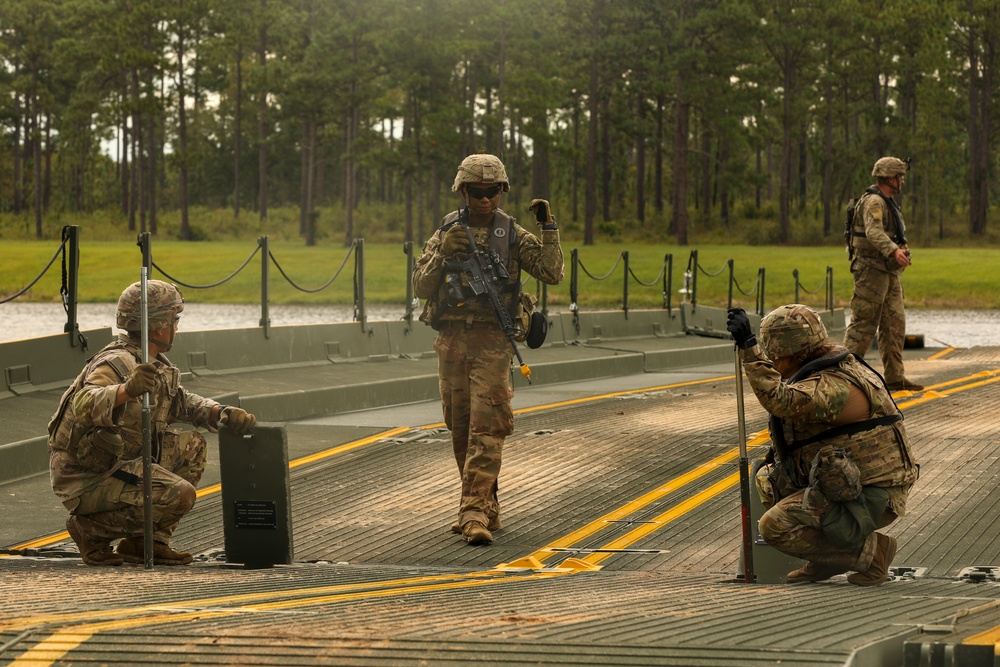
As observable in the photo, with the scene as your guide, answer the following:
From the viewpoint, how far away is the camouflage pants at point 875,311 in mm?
13742

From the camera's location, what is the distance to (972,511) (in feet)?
28.2

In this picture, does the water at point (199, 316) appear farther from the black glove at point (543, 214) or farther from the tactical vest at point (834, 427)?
A: the tactical vest at point (834, 427)

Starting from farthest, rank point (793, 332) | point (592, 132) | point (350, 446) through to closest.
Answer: point (592, 132)
point (350, 446)
point (793, 332)

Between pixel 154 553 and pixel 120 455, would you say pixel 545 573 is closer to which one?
pixel 154 553

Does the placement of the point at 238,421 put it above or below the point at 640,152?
below

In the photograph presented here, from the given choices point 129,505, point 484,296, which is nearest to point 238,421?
point 129,505

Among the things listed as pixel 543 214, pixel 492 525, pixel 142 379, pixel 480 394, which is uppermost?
pixel 543 214

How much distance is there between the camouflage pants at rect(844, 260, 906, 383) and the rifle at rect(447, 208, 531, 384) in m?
6.26

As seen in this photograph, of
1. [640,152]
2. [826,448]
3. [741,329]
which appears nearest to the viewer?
[741,329]

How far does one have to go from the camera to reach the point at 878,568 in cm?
658

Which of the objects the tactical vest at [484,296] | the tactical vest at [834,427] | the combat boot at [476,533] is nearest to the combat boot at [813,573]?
the tactical vest at [834,427]

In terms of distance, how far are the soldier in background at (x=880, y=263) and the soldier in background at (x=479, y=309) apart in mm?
5840

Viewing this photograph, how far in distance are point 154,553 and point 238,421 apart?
791 mm

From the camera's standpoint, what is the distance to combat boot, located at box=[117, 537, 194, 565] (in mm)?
7254
